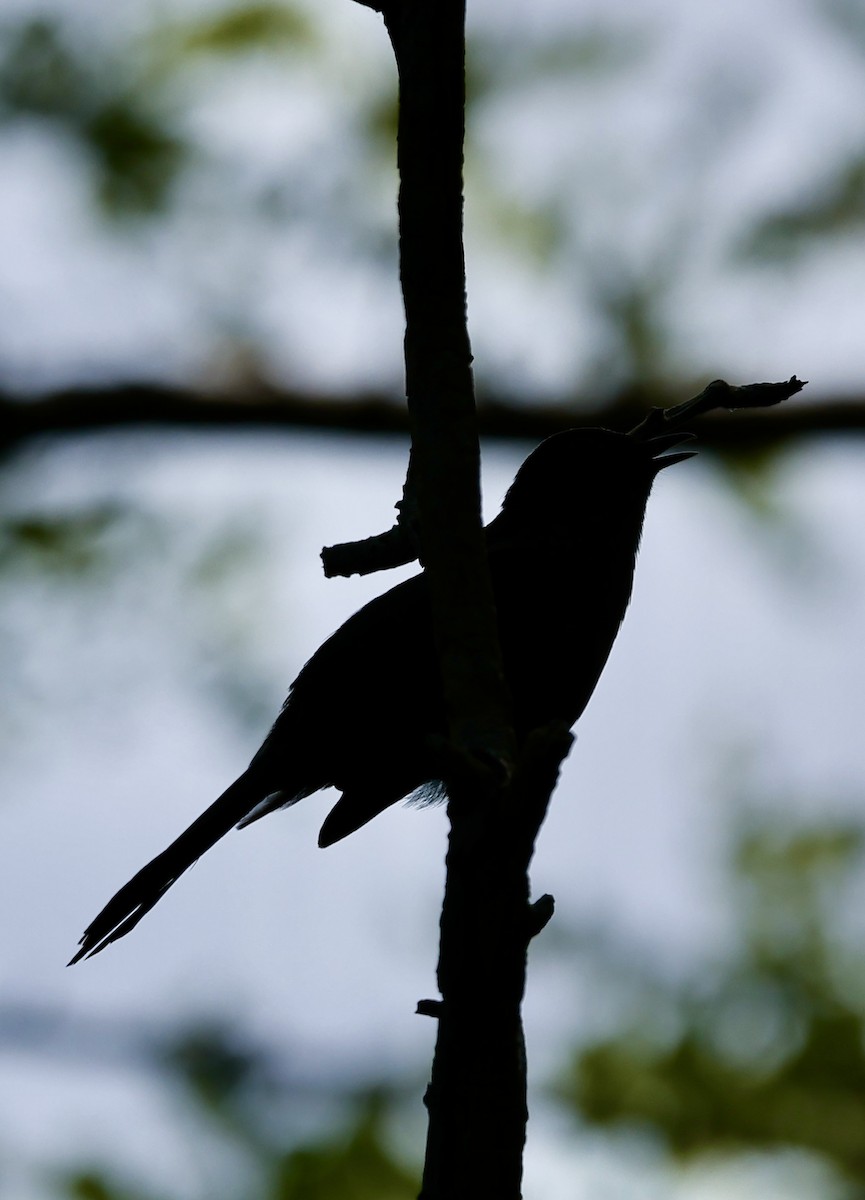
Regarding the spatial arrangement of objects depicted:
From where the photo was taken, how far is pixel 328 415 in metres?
5.40

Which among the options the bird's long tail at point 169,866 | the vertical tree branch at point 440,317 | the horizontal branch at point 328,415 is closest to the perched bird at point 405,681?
the bird's long tail at point 169,866

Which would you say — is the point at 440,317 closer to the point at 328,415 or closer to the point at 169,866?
the point at 169,866

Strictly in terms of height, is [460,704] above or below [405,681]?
below

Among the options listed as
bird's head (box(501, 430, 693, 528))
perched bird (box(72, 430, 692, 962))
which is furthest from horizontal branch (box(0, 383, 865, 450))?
perched bird (box(72, 430, 692, 962))

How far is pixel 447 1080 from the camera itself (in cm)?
217

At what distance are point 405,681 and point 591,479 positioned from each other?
1126 millimetres

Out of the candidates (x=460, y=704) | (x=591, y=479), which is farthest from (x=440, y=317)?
(x=591, y=479)

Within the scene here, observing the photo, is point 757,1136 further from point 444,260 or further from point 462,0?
point 462,0

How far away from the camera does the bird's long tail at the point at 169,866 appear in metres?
4.16

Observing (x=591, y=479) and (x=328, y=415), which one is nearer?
(x=591, y=479)

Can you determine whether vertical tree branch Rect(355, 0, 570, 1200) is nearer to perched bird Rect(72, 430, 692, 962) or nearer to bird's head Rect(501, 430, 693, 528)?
perched bird Rect(72, 430, 692, 962)

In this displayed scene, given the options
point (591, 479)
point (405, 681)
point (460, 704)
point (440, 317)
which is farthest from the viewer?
point (591, 479)

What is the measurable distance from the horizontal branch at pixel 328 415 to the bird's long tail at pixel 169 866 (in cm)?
167

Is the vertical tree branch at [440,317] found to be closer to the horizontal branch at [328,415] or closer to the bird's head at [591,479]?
the bird's head at [591,479]
